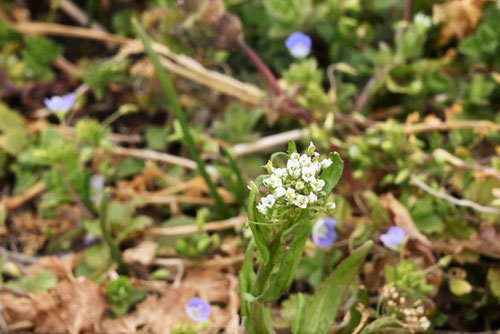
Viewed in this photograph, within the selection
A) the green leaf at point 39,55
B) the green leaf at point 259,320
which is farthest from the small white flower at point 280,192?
the green leaf at point 39,55

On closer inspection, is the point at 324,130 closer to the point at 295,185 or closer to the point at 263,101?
the point at 263,101

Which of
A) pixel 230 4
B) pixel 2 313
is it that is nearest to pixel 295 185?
pixel 2 313

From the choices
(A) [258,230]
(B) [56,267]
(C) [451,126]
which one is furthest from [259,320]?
(C) [451,126]

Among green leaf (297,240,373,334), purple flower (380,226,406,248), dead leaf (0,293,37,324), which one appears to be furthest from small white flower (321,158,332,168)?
dead leaf (0,293,37,324)

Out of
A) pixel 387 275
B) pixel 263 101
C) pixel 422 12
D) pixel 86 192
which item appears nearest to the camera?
pixel 387 275

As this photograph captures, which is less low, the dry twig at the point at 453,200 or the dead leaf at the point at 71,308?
the dry twig at the point at 453,200

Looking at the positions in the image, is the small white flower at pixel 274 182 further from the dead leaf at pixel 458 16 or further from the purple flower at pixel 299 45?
the dead leaf at pixel 458 16
